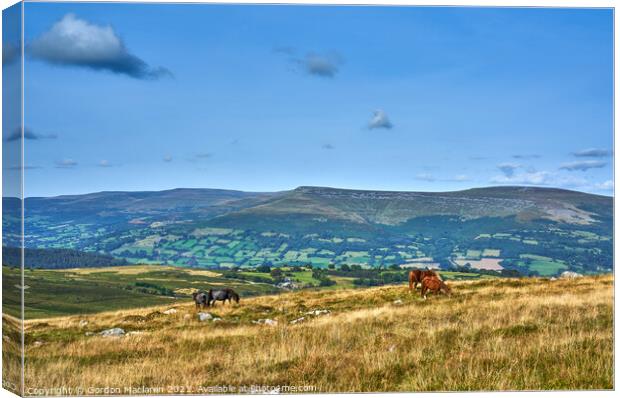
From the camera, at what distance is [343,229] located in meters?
63.1

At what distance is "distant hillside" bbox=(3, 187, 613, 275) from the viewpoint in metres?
27.8

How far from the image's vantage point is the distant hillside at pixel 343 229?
1095 inches

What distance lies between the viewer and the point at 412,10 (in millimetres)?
12484

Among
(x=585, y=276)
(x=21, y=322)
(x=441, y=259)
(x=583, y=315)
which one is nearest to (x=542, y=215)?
(x=441, y=259)

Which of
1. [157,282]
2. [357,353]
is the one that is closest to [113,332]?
[357,353]

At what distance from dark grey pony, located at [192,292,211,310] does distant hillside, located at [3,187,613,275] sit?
583cm

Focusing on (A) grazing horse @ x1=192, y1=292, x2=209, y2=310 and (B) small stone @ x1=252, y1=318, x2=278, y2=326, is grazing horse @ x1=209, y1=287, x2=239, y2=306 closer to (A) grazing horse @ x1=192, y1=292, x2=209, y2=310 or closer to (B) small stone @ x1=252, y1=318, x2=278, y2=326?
(A) grazing horse @ x1=192, y1=292, x2=209, y2=310

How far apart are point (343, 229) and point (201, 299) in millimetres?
46159

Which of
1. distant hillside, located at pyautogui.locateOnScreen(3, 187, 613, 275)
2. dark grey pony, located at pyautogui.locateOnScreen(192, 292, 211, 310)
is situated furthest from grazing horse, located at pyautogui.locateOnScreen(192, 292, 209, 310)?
distant hillside, located at pyautogui.locateOnScreen(3, 187, 613, 275)

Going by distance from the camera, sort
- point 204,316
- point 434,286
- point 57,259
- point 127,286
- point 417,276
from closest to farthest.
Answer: point 204,316, point 434,286, point 417,276, point 57,259, point 127,286

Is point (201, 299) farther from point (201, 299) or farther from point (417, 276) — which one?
point (417, 276)

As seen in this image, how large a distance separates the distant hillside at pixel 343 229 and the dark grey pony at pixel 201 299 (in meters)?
5.83

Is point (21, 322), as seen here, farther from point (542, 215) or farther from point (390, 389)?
point (542, 215)

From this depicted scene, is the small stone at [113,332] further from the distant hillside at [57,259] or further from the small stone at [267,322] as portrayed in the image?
the small stone at [267,322]
